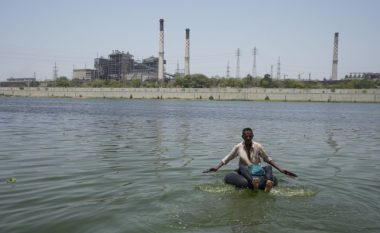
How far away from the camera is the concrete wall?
126 meters

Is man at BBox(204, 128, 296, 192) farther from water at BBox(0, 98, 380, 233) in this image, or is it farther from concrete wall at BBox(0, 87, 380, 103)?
→ concrete wall at BBox(0, 87, 380, 103)

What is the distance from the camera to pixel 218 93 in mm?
136750

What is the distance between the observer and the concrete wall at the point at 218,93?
126m

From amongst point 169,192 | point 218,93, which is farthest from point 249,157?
point 218,93

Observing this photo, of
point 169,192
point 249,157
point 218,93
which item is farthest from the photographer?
point 218,93

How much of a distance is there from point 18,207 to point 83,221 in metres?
1.92

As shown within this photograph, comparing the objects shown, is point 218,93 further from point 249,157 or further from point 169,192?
point 169,192

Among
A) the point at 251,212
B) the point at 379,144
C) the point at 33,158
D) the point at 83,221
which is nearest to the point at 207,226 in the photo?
the point at 251,212

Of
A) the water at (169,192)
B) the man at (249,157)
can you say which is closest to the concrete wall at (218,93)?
the water at (169,192)

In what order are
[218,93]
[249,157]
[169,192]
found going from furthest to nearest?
1. [218,93]
2. [249,157]
3. [169,192]

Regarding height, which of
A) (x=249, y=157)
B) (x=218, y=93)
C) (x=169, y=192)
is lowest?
(x=218, y=93)

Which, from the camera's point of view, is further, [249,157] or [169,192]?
[249,157]

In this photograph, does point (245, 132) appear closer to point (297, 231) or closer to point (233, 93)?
Answer: point (297, 231)

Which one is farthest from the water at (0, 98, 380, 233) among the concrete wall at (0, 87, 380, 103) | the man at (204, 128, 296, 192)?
the concrete wall at (0, 87, 380, 103)
